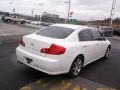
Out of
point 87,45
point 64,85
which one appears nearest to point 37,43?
point 64,85

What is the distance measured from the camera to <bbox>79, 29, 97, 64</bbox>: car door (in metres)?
5.71

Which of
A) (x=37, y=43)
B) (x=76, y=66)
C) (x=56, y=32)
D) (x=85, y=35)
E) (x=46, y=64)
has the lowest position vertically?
(x=76, y=66)

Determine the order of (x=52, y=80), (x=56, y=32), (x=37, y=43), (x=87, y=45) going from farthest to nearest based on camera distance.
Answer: (x=87, y=45) < (x=56, y=32) < (x=52, y=80) < (x=37, y=43)

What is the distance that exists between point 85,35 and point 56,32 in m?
1.04

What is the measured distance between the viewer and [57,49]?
4719 mm

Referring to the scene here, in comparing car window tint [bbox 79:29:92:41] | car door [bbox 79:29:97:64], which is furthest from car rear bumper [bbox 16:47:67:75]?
car window tint [bbox 79:29:92:41]

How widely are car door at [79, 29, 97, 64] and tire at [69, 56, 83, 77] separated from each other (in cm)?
28

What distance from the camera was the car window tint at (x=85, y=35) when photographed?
227 inches

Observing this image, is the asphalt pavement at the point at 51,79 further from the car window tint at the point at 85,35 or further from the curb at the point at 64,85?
the car window tint at the point at 85,35

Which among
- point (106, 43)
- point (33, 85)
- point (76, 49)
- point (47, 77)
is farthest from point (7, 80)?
point (106, 43)

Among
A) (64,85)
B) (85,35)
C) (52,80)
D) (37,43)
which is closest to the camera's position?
(64,85)

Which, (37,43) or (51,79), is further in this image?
→ (51,79)

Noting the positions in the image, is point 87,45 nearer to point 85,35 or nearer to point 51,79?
point 85,35

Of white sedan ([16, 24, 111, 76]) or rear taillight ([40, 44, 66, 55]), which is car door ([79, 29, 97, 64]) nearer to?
white sedan ([16, 24, 111, 76])
